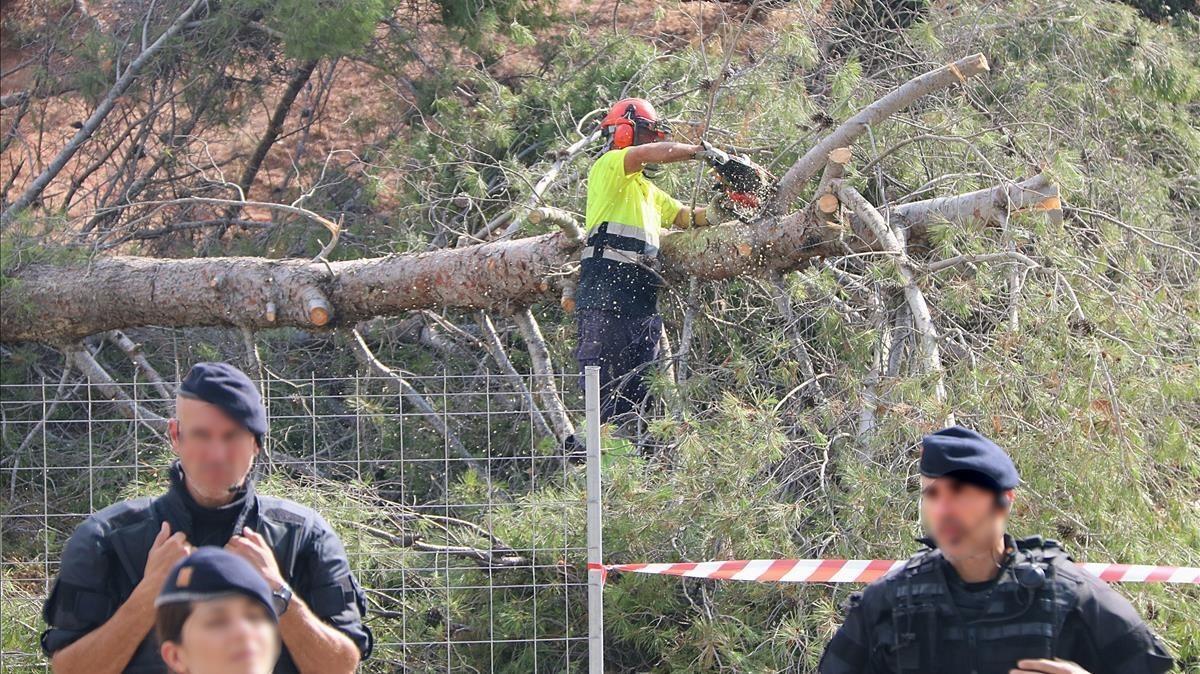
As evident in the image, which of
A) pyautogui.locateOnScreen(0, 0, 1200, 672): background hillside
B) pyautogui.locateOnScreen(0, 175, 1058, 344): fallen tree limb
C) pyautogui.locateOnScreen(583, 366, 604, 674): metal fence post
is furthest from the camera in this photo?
pyautogui.locateOnScreen(0, 175, 1058, 344): fallen tree limb

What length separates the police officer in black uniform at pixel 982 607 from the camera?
228 centimetres

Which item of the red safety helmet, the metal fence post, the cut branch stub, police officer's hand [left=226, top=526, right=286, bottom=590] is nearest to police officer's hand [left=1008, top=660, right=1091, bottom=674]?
police officer's hand [left=226, top=526, right=286, bottom=590]

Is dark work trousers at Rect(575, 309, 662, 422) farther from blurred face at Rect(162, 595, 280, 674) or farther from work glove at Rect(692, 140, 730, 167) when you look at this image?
blurred face at Rect(162, 595, 280, 674)

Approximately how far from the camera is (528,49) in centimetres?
846

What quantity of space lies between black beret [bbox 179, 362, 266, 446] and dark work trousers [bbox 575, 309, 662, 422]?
337 centimetres

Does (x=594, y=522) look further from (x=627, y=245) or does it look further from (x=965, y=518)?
(x=627, y=245)

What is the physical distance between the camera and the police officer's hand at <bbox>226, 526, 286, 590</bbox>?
2.19 meters

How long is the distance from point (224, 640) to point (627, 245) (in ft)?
13.0

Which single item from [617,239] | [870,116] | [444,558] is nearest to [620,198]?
[617,239]

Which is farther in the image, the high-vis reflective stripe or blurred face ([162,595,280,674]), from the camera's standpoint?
the high-vis reflective stripe

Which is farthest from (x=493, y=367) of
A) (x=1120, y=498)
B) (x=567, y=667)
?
(x=1120, y=498)

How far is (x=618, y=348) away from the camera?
593 cm

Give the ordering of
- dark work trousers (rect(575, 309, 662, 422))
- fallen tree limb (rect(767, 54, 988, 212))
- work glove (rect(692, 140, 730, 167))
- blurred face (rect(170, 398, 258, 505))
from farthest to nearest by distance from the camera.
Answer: dark work trousers (rect(575, 309, 662, 422)) < work glove (rect(692, 140, 730, 167)) < fallen tree limb (rect(767, 54, 988, 212)) < blurred face (rect(170, 398, 258, 505))

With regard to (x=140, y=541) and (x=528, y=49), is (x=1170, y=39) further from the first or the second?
(x=140, y=541)
